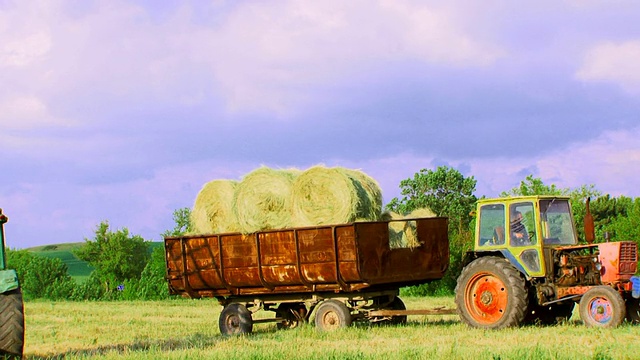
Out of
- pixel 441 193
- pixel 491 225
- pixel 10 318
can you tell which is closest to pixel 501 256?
pixel 491 225

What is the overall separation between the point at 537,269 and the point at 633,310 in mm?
1639

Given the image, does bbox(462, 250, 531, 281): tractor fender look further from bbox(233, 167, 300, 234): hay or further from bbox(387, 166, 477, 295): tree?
bbox(387, 166, 477, 295): tree

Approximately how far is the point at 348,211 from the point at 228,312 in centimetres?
350

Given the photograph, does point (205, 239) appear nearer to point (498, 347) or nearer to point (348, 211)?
point (348, 211)

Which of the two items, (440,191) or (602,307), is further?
(440,191)

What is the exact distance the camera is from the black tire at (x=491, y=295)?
1316 centimetres

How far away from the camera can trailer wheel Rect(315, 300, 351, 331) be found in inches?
567

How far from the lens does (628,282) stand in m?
13.0

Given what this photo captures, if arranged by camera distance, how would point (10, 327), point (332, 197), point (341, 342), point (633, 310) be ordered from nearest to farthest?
1. point (10, 327)
2. point (341, 342)
3. point (633, 310)
4. point (332, 197)

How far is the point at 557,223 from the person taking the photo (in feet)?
45.2

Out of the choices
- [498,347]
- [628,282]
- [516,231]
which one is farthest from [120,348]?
[628,282]

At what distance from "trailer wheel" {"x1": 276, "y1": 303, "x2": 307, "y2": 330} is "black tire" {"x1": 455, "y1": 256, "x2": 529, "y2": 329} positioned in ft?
10.8

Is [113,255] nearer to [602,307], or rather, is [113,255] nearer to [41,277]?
[41,277]

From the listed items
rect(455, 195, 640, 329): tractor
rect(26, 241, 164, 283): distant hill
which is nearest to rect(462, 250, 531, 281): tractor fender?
rect(455, 195, 640, 329): tractor
